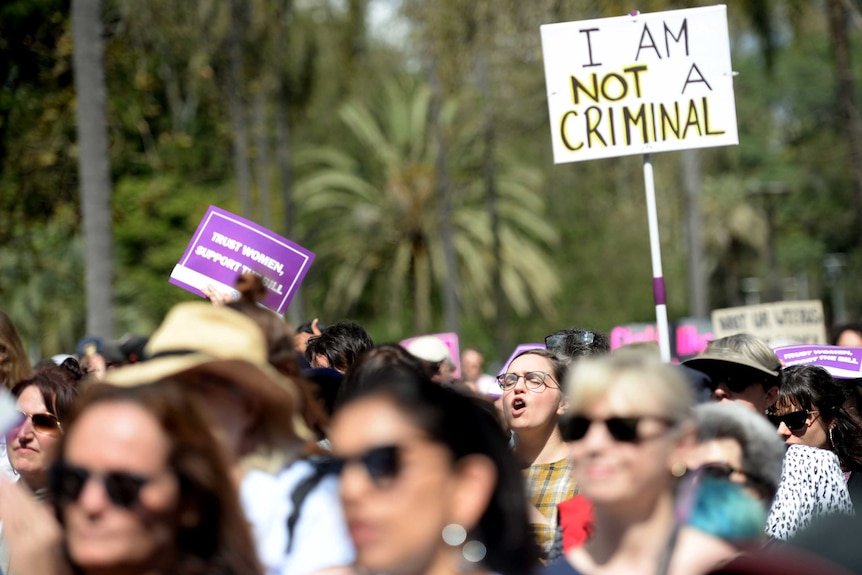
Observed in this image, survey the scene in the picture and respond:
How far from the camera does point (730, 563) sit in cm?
287

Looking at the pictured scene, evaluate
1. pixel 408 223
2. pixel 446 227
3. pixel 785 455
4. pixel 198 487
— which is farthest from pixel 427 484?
pixel 408 223

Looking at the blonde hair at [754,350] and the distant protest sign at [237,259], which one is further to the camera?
the distant protest sign at [237,259]

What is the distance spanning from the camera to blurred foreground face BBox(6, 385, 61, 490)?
18.3 feet

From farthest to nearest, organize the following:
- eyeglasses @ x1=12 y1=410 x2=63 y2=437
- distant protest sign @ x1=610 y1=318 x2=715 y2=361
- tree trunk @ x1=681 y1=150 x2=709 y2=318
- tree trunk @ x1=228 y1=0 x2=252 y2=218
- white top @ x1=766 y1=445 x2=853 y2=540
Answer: tree trunk @ x1=681 y1=150 x2=709 y2=318
tree trunk @ x1=228 y1=0 x2=252 y2=218
distant protest sign @ x1=610 y1=318 x2=715 y2=361
eyeglasses @ x1=12 y1=410 x2=63 y2=437
white top @ x1=766 y1=445 x2=853 y2=540

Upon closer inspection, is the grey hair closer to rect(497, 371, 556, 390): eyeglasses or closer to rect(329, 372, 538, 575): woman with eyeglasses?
rect(329, 372, 538, 575): woman with eyeglasses

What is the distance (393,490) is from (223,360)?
30.6 inches

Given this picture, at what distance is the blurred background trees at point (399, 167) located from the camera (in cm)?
1535

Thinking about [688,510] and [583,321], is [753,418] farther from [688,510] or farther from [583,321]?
[583,321]

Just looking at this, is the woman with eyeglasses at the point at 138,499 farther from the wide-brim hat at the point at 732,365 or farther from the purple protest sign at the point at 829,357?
the purple protest sign at the point at 829,357

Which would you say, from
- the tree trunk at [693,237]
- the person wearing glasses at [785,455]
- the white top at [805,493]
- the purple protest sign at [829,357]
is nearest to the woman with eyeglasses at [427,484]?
the person wearing glasses at [785,455]

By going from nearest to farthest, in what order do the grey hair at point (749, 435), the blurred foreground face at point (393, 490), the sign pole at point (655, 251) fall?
the blurred foreground face at point (393, 490)
the grey hair at point (749, 435)
the sign pole at point (655, 251)

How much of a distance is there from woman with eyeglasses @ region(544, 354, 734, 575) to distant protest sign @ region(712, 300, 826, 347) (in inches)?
390

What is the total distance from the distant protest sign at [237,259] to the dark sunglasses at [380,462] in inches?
137

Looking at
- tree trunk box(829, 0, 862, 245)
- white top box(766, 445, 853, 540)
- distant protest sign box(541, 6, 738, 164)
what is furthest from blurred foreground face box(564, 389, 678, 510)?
tree trunk box(829, 0, 862, 245)
